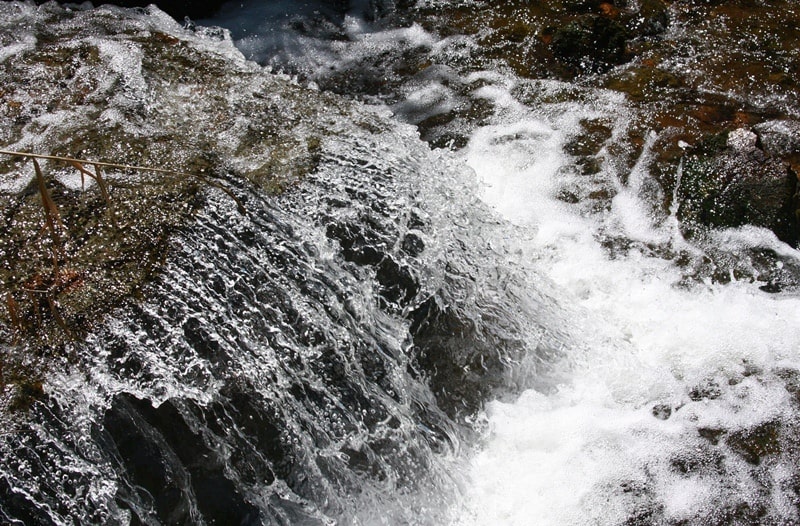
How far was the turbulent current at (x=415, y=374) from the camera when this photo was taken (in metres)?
2.83

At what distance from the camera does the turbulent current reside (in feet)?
9.29

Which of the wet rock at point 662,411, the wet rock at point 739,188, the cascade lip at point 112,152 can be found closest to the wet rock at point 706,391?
the wet rock at point 662,411

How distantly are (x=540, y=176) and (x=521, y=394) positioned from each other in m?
1.69

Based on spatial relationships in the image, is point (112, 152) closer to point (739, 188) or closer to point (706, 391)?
point (706, 391)

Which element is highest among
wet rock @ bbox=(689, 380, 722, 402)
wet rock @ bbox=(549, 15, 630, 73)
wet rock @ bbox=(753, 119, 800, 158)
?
wet rock @ bbox=(549, 15, 630, 73)

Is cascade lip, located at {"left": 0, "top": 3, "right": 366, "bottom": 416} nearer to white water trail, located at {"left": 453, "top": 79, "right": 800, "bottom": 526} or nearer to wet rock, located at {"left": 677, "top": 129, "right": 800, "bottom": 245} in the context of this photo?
white water trail, located at {"left": 453, "top": 79, "right": 800, "bottom": 526}

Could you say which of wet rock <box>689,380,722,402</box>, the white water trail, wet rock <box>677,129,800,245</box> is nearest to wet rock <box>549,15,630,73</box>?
the white water trail

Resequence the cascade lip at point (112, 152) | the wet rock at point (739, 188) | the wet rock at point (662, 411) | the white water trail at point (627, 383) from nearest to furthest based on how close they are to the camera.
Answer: the cascade lip at point (112, 152) < the white water trail at point (627, 383) < the wet rock at point (662, 411) < the wet rock at point (739, 188)

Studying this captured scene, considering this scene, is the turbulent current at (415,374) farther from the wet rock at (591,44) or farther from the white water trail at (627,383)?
the wet rock at (591,44)

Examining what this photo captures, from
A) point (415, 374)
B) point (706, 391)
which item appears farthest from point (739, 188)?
point (415, 374)

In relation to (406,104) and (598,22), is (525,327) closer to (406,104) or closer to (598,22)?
(406,104)

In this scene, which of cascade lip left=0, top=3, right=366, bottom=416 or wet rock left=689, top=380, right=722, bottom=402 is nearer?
cascade lip left=0, top=3, right=366, bottom=416

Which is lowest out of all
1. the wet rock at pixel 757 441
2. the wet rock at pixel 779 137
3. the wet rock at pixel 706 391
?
the wet rock at pixel 757 441

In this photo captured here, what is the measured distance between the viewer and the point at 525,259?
4.07 metres
